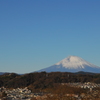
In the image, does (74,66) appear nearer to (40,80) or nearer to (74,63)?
(74,63)

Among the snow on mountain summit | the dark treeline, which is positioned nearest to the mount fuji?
the snow on mountain summit

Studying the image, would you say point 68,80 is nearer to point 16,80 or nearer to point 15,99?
point 16,80

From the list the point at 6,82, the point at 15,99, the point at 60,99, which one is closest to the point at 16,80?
the point at 6,82

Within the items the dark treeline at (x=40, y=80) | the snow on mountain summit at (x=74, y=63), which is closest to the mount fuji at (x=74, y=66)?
the snow on mountain summit at (x=74, y=63)

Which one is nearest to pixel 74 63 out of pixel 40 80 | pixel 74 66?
pixel 74 66

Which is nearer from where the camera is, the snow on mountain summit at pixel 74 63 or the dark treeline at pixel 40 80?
the dark treeline at pixel 40 80

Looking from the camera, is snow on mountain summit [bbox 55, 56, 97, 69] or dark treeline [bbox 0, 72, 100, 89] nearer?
dark treeline [bbox 0, 72, 100, 89]

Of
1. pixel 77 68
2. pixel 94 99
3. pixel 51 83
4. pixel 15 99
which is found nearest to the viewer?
pixel 94 99

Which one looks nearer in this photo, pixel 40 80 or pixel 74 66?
pixel 40 80

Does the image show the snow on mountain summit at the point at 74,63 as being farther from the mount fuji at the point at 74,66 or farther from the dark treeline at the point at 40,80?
the dark treeline at the point at 40,80

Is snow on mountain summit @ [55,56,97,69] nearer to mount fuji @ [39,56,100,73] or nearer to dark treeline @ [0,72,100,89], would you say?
mount fuji @ [39,56,100,73]

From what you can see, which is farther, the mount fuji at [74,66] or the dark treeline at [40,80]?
the mount fuji at [74,66]
